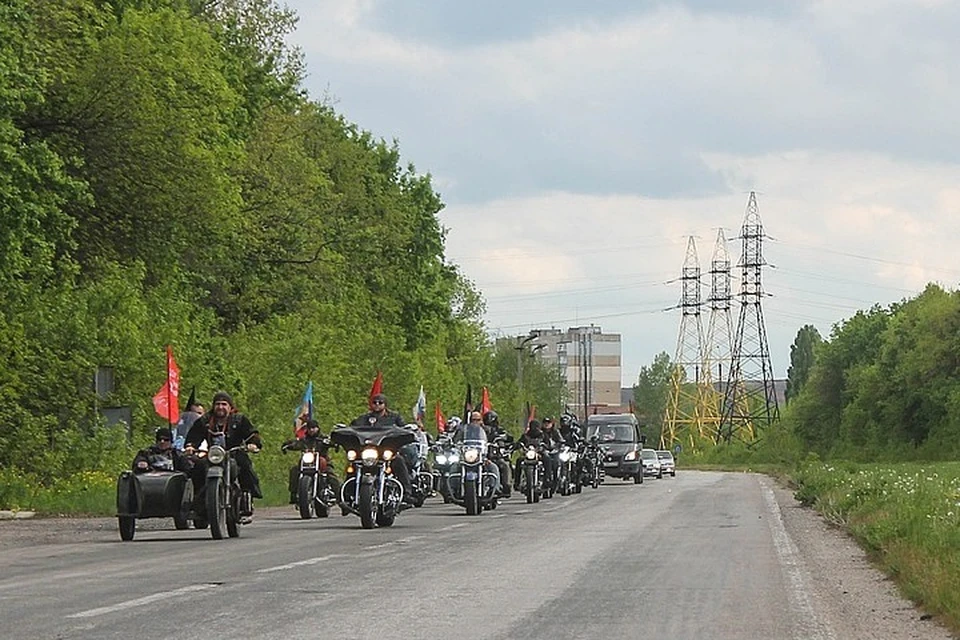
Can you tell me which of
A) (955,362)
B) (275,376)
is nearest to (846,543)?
(275,376)

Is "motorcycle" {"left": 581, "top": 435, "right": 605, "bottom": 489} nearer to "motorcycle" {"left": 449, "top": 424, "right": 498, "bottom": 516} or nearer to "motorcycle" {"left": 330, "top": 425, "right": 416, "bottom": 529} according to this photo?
"motorcycle" {"left": 449, "top": 424, "right": 498, "bottom": 516}

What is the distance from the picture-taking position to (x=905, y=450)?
104750mm

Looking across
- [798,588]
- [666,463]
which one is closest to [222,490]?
[798,588]

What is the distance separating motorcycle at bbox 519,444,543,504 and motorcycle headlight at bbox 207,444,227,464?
17.0 meters

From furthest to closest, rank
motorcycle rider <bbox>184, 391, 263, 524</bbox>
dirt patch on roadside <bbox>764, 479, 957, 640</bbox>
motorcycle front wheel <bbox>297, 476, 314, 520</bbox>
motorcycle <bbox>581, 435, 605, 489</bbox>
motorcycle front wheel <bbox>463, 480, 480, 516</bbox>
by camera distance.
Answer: motorcycle <bbox>581, 435, 605, 489</bbox>
motorcycle front wheel <bbox>463, 480, 480, 516</bbox>
motorcycle front wheel <bbox>297, 476, 314, 520</bbox>
motorcycle rider <bbox>184, 391, 263, 524</bbox>
dirt patch on roadside <bbox>764, 479, 957, 640</bbox>

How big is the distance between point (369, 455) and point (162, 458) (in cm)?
275

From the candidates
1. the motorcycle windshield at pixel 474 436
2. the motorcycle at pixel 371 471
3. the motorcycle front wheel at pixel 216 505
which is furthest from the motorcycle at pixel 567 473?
the motorcycle front wheel at pixel 216 505

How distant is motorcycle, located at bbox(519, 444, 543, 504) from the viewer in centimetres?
3816

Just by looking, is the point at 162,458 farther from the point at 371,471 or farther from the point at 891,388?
the point at 891,388

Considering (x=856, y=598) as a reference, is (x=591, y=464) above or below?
above

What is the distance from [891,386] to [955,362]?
23.9 feet

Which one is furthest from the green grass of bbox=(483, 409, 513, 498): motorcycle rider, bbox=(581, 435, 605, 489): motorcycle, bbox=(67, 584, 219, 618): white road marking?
bbox=(581, 435, 605, 489): motorcycle

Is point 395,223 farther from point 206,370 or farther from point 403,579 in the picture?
point 403,579

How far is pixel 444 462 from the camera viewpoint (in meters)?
33.9
